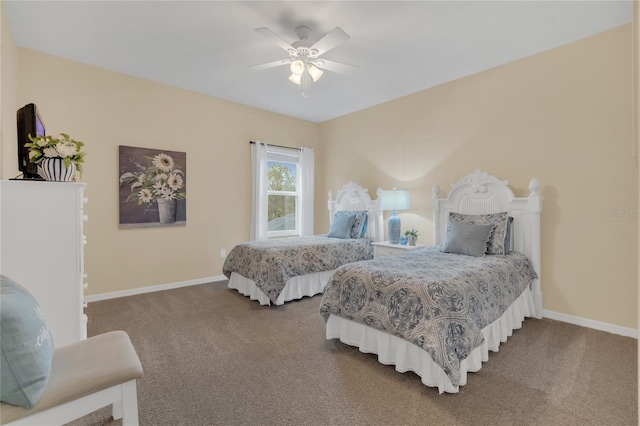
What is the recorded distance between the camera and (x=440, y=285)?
2.00 metres

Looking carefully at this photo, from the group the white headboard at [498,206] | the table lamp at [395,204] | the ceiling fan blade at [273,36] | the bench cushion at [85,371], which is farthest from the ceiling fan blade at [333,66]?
the bench cushion at [85,371]

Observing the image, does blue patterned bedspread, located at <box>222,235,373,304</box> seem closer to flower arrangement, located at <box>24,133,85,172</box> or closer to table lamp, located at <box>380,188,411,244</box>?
table lamp, located at <box>380,188,411,244</box>

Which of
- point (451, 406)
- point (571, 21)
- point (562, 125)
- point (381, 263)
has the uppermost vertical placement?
point (571, 21)

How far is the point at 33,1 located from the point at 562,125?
4736mm

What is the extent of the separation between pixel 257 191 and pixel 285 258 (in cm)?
170

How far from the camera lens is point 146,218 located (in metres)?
3.98

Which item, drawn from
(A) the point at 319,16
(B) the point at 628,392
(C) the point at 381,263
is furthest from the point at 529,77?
(B) the point at 628,392

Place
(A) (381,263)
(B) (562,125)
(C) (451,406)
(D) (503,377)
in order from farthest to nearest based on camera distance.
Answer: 1. (B) (562,125)
2. (A) (381,263)
3. (D) (503,377)
4. (C) (451,406)

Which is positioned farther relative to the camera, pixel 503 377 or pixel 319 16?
pixel 319 16

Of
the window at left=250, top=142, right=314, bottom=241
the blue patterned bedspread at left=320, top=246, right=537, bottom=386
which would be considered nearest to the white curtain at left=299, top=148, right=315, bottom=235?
the window at left=250, top=142, right=314, bottom=241

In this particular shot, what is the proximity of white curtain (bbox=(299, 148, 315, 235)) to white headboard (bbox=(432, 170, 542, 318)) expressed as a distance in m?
2.36

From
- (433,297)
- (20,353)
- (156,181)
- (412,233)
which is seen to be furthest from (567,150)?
(156,181)

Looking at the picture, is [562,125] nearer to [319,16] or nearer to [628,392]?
[628,392]

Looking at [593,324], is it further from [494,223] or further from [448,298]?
[448,298]
